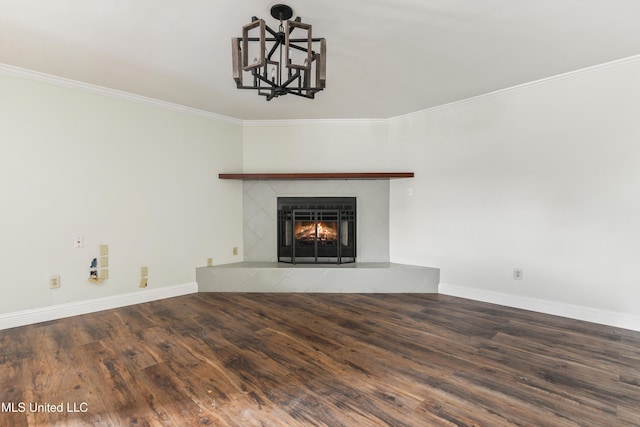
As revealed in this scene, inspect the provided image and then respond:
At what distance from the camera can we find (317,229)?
438 cm

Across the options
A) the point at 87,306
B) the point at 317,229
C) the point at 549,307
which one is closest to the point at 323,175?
the point at 317,229

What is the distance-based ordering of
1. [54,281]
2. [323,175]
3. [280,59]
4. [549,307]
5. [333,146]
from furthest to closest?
[333,146], [323,175], [549,307], [54,281], [280,59]

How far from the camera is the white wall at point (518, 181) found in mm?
2824

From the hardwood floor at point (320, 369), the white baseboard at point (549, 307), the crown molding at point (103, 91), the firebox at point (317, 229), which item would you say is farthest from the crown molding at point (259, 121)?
the hardwood floor at point (320, 369)

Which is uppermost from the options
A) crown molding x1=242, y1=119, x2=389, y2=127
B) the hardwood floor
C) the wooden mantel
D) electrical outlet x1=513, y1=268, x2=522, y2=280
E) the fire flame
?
crown molding x1=242, y1=119, x2=389, y2=127

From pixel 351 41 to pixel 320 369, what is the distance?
7.83 feet

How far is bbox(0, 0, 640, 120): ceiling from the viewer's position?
1.98 meters

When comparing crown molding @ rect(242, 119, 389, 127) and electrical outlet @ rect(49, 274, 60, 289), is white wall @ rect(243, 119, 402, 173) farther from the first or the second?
electrical outlet @ rect(49, 274, 60, 289)

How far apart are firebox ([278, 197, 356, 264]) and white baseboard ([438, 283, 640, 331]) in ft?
4.57

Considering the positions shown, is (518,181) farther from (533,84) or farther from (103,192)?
(103,192)

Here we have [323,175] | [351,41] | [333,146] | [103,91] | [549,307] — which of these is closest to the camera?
[351,41]

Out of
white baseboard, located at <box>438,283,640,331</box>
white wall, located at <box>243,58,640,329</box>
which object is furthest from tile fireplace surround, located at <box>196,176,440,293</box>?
white baseboard, located at <box>438,283,640,331</box>

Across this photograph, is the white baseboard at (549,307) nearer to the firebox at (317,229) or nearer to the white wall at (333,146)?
the firebox at (317,229)

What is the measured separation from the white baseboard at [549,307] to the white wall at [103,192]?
3.07 m
